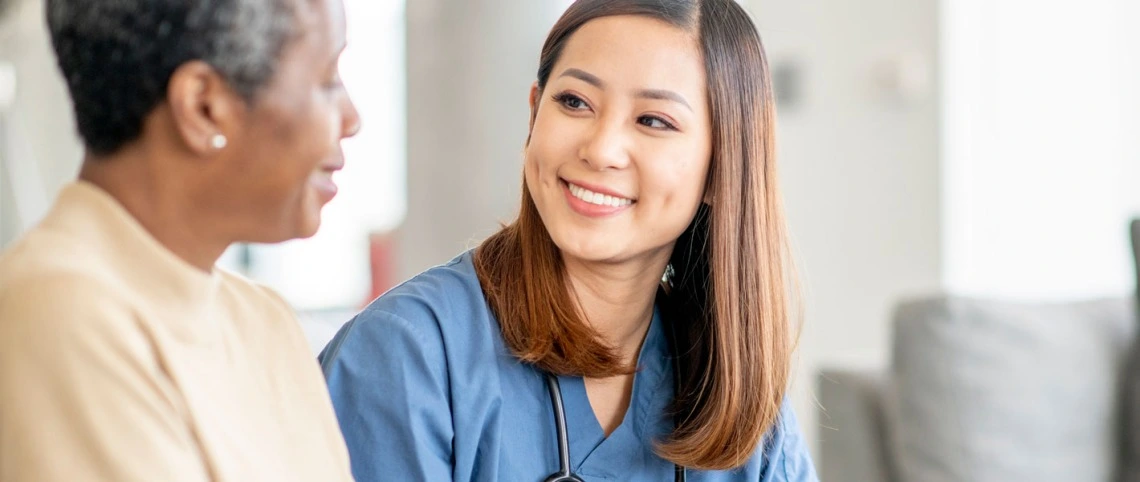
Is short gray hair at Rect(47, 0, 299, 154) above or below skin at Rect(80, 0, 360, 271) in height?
above

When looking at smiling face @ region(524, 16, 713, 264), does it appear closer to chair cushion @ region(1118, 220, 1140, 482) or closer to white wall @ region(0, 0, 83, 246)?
chair cushion @ region(1118, 220, 1140, 482)

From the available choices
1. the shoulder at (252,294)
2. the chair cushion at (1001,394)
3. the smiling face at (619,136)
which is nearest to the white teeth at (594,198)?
the smiling face at (619,136)

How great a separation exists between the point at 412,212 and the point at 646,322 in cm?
176

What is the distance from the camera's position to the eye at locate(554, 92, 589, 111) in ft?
4.35

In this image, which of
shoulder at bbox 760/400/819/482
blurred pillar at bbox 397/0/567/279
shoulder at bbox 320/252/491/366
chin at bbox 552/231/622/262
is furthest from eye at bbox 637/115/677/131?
blurred pillar at bbox 397/0/567/279

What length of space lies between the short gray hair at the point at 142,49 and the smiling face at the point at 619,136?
0.71 meters

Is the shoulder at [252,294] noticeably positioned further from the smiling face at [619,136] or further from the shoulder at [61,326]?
the smiling face at [619,136]

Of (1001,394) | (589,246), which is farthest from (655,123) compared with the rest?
(1001,394)

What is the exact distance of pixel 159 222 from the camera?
23.8 inches

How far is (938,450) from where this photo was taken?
196 centimetres

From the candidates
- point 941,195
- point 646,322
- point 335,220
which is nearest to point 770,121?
point 646,322

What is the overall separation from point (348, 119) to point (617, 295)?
0.84 metres

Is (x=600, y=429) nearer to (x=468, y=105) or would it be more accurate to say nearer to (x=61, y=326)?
(x=61, y=326)

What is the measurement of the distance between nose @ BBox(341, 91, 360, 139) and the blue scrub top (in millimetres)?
554
